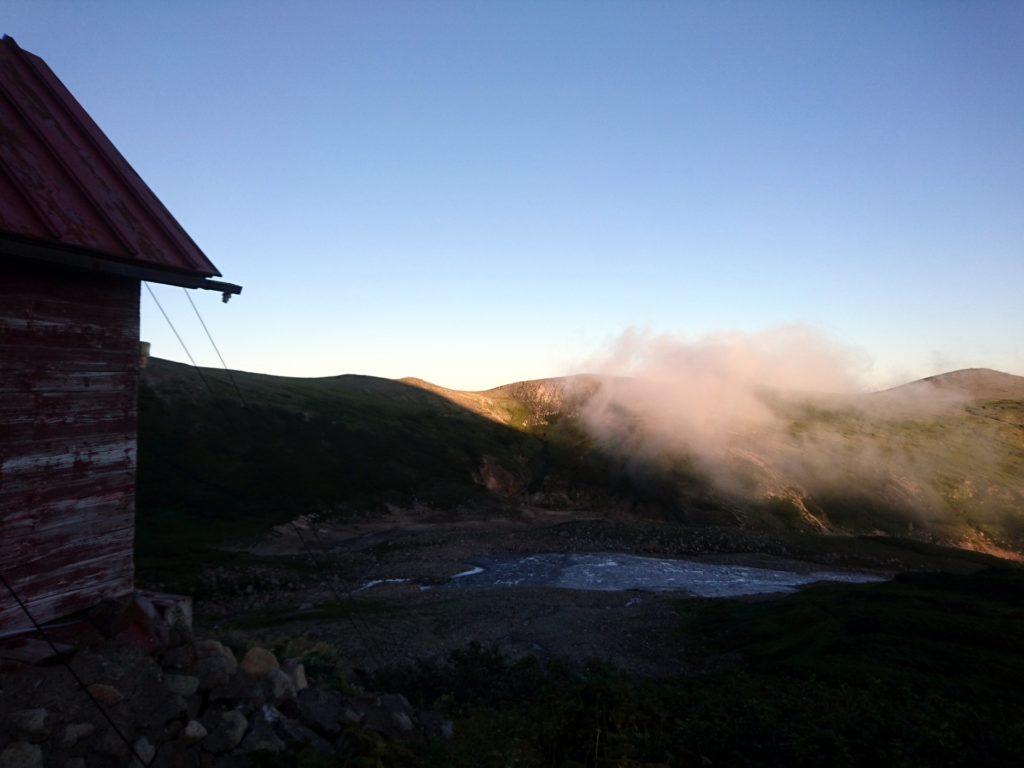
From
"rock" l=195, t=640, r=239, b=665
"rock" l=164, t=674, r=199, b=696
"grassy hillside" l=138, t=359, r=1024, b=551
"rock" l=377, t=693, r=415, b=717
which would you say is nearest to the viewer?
"rock" l=164, t=674, r=199, b=696

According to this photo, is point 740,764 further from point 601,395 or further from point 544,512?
point 601,395

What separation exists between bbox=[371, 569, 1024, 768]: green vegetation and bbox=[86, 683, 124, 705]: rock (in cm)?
505

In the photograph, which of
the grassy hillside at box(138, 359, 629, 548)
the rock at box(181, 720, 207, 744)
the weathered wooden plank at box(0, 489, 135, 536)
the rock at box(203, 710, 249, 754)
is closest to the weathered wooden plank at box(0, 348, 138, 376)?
the weathered wooden plank at box(0, 489, 135, 536)

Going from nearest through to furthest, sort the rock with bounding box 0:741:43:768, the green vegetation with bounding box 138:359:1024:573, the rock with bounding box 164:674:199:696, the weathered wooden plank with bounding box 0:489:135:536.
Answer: the rock with bounding box 0:741:43:768 → the weathered wooden plank with bounding box 0:489:135:536 → the rock with bounding box 164:674:199:696 → the green vegetation with bounding box 138:359:1024:573

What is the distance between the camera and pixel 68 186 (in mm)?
11883

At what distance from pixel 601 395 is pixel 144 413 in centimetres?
9766

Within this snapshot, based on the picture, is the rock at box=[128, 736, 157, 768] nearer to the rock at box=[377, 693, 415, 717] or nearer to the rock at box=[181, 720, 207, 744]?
the rock at box=[181, 720, 207, 744]

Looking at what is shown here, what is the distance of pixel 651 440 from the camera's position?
121 meters

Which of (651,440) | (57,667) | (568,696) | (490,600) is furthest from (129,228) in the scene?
(651,440)

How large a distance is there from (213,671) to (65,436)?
16.1 ft

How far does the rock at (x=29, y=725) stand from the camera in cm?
866

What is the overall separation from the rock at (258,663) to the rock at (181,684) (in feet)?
3.84

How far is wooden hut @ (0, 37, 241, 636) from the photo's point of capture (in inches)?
407

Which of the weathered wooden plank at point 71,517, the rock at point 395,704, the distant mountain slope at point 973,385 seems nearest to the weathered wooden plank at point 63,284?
the weathered wooden plank at point 71,517
